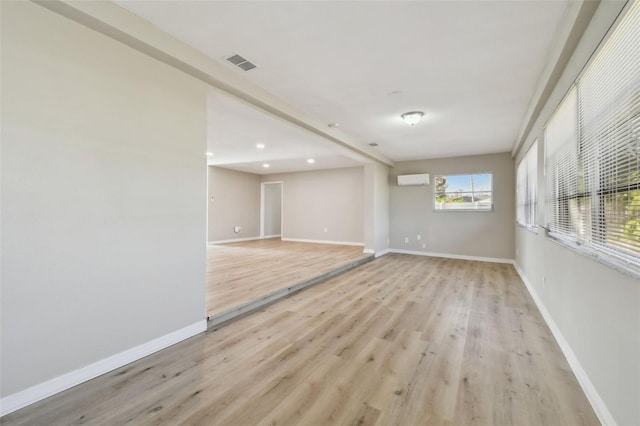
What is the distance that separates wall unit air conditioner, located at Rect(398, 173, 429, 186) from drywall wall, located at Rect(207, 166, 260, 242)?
5.09 metres

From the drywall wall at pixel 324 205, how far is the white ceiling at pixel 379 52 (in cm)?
409

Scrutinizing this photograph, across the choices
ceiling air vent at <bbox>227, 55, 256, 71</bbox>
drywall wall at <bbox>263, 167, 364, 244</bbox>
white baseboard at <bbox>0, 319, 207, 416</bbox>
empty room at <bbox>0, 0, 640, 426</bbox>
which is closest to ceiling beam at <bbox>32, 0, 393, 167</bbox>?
empty room at <bbox>0, 0, 640, 426</bbox>

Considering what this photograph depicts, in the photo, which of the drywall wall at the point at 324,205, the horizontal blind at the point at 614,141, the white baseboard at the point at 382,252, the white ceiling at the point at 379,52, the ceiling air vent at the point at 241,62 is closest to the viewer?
the horizontal blind at the point at 614,141

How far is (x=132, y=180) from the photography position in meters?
2.04

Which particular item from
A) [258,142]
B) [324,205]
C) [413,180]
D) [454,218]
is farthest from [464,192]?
[258,142]

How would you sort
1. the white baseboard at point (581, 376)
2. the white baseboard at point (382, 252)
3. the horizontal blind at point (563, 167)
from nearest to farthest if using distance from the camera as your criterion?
the white baseboard at point (581, 376), the horizontal blind at point (563, 167), the white baseboard at point (382, 252)

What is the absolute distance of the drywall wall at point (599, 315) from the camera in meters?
1.26

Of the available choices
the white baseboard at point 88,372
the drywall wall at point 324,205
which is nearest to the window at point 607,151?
the white baseboard at point 88,372

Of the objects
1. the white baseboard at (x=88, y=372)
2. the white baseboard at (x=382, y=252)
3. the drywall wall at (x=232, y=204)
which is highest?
the drywall wall at (x=232, y=204)

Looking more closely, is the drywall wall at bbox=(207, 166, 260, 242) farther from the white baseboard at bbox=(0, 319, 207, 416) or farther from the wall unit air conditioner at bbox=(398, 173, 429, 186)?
the white baseboard at bbox=(0, 319, 207, 416)

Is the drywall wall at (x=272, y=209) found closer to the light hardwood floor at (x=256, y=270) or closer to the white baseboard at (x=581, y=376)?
the light hardwood floor at (x=256, y=270)

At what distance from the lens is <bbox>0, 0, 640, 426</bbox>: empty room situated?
1511mm

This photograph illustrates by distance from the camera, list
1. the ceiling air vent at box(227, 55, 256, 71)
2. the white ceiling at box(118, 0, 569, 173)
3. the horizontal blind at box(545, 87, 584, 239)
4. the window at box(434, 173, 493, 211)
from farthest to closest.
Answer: the window at box(434, 173, 493, 211)
the ceiling air vent at box(227, 55, 256, 71)
the horizontal blind at box(545, 87, 584, 239)
the white ceiling at box(118, 0, 569, 173)

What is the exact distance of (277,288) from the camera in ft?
11.8
